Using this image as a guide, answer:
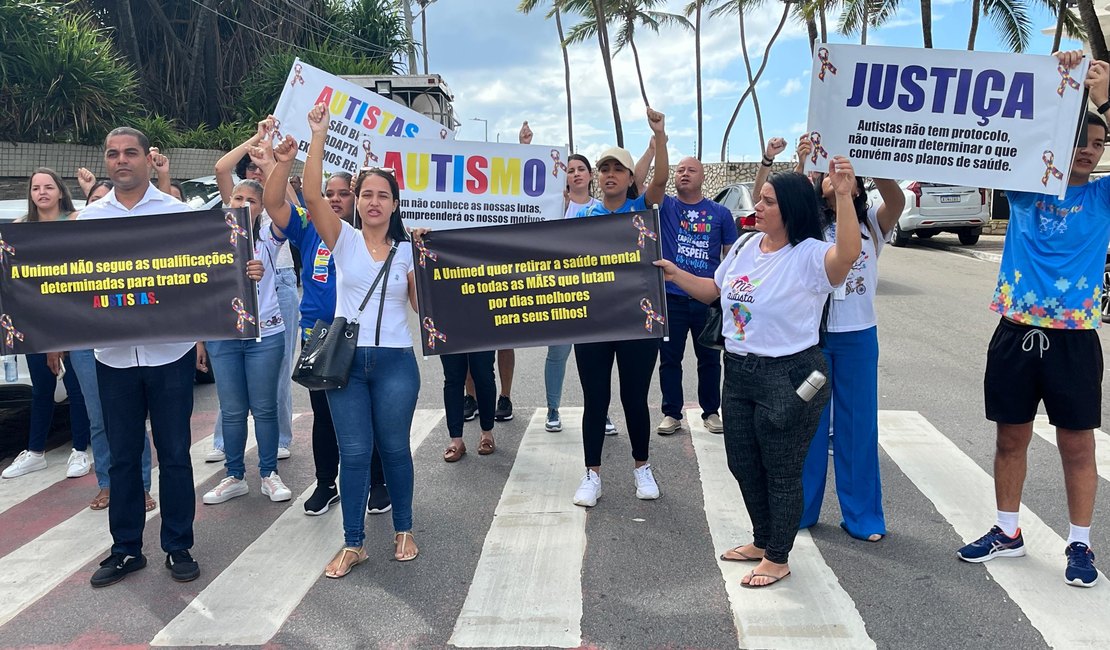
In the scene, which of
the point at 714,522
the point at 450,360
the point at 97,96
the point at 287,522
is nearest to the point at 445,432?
the point at 450,360

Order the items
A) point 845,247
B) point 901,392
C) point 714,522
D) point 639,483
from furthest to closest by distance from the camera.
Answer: point 901,392, point 639,483, point 714,522, point 845,247

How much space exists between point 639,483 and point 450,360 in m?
1.54

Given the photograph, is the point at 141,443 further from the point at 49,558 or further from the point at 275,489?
the point at 275,489

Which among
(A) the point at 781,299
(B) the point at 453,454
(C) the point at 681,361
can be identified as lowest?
(B) the point at 453,454

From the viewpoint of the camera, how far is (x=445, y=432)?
6.59m

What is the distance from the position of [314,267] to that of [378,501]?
140cm

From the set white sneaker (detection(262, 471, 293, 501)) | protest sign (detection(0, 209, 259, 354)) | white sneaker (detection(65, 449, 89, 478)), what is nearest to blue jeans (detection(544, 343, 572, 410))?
white sneaker (detection(262, 471, 293, 501))

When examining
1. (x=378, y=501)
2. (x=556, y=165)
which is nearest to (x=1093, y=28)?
(x=556, y=165)

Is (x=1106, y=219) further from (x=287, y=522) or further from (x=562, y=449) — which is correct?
(x=287, y=522)

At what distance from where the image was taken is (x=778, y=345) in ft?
12.2

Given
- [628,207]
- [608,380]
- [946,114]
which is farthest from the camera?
[628,207]

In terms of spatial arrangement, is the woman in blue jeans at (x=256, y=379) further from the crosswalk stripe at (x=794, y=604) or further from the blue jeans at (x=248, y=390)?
the crosswalk stripe at (x=794, y=604)

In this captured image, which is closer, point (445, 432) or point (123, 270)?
point (123, 270)

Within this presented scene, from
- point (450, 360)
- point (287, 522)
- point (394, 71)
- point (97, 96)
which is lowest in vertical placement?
point (287, 522)
